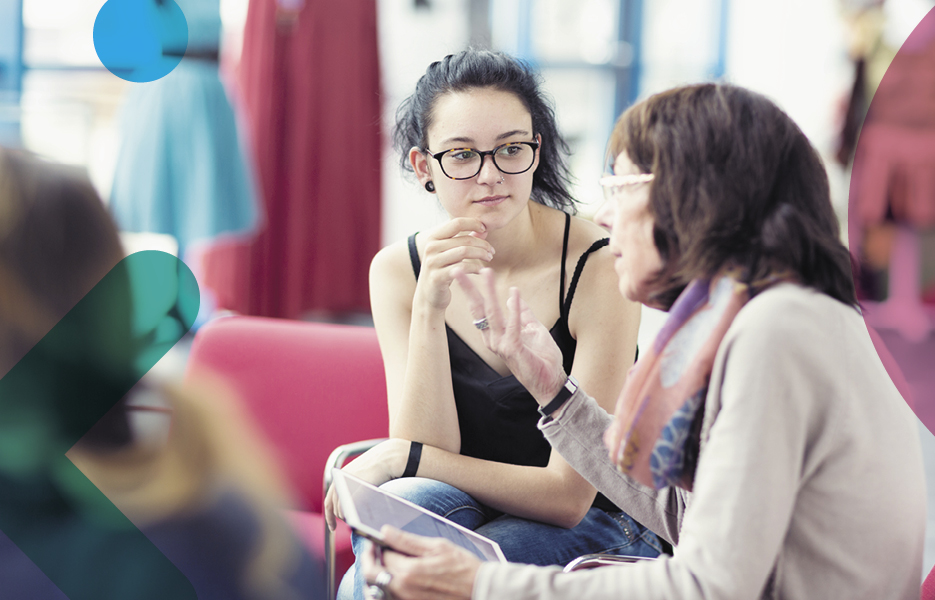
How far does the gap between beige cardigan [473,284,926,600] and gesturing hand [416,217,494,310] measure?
24.3 inches

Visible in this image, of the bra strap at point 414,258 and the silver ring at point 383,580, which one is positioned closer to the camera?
the silver ring at point 383,580

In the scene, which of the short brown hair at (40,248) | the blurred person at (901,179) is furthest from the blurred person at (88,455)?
the blurred person at (901,179)

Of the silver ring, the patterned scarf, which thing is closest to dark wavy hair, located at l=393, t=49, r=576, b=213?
the patterned scarf

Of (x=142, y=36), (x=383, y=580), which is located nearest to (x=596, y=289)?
(x=383, y=580)

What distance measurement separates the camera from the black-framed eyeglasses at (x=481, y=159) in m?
1.34

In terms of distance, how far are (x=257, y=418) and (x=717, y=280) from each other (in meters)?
1.19

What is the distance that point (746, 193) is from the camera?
782mm

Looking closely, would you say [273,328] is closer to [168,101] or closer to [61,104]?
[168,101]

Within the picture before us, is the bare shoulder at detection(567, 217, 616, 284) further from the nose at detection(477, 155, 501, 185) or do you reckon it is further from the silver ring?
the silver ring

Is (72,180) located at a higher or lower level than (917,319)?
higher

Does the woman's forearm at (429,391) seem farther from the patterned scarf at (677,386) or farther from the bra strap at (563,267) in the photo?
the patterned scarf at (677,386)

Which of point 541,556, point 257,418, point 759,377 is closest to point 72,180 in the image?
point 257,418

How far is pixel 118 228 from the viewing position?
1.35m

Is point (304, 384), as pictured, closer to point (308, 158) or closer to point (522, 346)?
point (522, 346)
